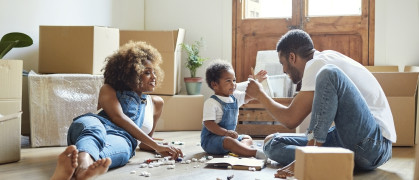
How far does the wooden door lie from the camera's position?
4.57 meters

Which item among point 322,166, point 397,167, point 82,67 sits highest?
point 82,67

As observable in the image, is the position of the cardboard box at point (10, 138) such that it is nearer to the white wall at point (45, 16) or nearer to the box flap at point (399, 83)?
the white wall at point (45, 16)

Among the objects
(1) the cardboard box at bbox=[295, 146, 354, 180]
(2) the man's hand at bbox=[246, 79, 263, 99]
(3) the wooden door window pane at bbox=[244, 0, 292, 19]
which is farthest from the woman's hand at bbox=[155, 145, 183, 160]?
(3) the wooden door window pane at bbox=[244, 0, 292, 19]

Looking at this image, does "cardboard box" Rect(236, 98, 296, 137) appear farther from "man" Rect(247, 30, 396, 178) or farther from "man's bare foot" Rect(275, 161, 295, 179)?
"man's bare foot" Rect(275, 161, 295, 179)

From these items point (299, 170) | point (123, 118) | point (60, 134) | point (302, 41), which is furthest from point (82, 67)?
point (299, 170)

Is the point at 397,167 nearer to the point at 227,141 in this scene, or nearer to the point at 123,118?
the point at 227,141

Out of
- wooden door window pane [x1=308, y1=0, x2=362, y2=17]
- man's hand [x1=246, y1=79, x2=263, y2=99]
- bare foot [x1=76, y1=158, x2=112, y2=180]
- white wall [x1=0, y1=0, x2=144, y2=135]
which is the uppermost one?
wooden door window pane [x1=308, y1=0, x2=362, y2=17]

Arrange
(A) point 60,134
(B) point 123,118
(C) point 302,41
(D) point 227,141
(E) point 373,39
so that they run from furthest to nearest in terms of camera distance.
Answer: (E) point 373,39 < (A) point 60,134 < (D) point 227,141 < (B) point 123,118 < (C) point 302,41

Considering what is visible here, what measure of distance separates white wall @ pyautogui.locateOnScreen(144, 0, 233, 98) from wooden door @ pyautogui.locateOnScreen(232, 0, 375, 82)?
0.28 ft

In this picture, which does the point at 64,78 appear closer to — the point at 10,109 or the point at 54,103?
the point at 54,103

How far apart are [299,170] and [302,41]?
32.1 inches

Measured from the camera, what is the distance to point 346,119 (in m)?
2.18

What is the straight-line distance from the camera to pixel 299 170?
1755mm

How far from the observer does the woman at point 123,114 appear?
224 cm
